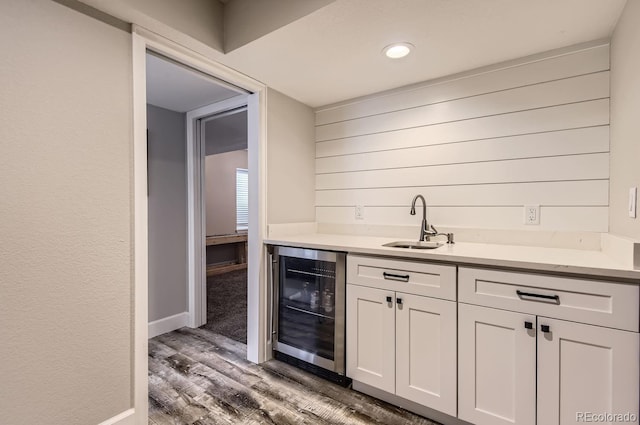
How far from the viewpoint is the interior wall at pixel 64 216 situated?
49.4 inches

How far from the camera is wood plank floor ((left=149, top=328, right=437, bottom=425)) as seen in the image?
1722 mm

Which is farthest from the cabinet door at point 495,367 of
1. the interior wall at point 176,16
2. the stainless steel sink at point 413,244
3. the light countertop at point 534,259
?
the interior wall at point 176,16

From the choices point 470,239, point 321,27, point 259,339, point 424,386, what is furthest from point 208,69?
point 424,386

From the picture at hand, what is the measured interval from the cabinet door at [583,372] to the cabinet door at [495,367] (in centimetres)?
5

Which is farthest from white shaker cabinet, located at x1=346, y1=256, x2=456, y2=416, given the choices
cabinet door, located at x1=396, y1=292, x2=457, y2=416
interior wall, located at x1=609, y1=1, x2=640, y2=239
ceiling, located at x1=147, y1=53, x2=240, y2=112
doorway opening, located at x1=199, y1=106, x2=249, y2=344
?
doorway opening, located at x1=199, y1=106, x2=249, y2=344

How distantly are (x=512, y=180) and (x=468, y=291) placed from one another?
914 mm

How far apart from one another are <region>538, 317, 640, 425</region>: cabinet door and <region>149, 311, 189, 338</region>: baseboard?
302cm

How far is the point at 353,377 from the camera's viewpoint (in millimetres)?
1944

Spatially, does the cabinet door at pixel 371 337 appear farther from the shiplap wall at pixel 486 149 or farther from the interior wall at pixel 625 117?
the interior wall at pixel 625 117

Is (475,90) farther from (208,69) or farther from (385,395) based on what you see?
(385,395)

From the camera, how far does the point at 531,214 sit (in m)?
1.91

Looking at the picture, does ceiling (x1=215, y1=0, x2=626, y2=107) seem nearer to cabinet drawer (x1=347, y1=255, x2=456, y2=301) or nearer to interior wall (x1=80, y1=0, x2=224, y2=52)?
interior wall (x1=80, y1=0, x2=224, y2=52)

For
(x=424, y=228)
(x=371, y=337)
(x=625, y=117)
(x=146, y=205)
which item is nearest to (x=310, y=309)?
(x=371, y=337)

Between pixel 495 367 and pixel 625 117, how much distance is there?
1.37 metres
